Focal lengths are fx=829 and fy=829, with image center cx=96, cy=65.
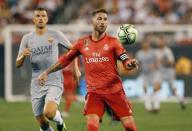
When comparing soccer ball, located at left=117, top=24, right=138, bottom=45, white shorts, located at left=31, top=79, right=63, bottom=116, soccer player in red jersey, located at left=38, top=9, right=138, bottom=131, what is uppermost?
soccer ball, located at left=117, top=24, right=138, bottom=45

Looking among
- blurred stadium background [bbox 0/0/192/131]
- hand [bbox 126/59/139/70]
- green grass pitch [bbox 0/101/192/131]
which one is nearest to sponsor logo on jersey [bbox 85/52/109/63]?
hand [bbox 126/59/139/70]

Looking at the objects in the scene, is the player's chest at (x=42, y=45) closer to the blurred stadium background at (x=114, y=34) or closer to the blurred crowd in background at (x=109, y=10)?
the blurred stadium background at (x=114, y=34)

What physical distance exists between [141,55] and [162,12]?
28.2ft

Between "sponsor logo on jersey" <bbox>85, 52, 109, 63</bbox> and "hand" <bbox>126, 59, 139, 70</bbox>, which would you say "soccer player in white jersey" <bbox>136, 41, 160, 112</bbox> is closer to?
"sponsor logo on jersey" <bbox>85, 52, 109, 63</bbox>

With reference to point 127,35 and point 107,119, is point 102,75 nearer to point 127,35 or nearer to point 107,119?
point 127,35

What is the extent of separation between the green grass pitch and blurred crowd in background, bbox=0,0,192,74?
237 inches

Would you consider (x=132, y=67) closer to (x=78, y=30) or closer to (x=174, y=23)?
(x=78, y=30)

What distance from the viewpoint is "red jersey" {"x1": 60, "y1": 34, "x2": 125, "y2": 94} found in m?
13.4

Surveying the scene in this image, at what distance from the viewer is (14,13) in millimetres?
35250

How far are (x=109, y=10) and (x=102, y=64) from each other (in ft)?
71.2

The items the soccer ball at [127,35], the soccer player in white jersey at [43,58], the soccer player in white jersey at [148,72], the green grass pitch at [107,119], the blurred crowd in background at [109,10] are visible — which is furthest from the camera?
the blurred crowd in background at [109,10]

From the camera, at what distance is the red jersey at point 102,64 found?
43.9 feet

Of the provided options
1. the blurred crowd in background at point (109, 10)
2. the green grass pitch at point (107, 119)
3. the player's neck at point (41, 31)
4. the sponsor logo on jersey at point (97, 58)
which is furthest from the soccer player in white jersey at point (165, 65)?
the sponsor logo on jersey at point (97, 58)

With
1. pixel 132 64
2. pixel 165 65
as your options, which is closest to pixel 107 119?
pixel 165 65
